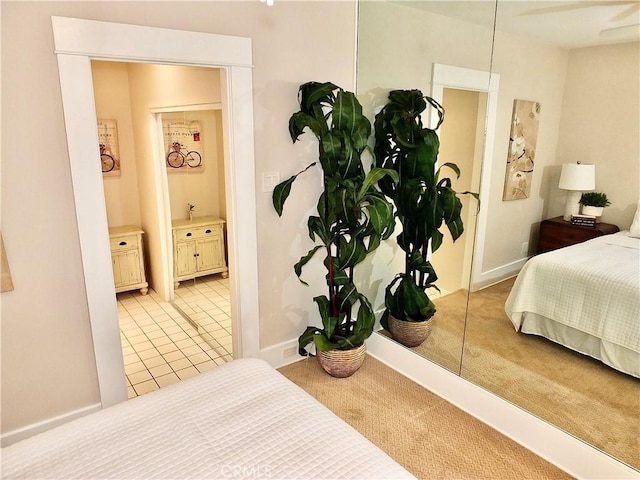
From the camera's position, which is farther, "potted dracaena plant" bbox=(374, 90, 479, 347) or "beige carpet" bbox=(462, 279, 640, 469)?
"potted dracaena plant" bbox=(374, 90, 479, 347)

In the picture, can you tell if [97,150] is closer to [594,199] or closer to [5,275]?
[5,275]

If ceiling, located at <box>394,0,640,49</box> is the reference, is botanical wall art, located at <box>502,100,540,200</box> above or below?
below

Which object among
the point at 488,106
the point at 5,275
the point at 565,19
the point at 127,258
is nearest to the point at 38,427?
the point at 5,275

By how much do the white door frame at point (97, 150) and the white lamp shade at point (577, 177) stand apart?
1613mm

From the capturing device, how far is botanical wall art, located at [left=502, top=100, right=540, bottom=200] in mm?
2033

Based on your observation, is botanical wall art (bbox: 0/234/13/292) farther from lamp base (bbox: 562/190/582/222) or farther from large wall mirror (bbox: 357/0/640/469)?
lamp base (bbox: 562/190/582/222)

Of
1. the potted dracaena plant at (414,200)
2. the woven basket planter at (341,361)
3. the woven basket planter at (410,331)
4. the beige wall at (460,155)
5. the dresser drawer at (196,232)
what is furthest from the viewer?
the dresser drawer at (196,232)

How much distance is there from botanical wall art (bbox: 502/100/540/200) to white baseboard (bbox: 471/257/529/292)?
0.34 metres

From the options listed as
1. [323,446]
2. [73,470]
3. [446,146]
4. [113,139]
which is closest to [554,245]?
[446,146]

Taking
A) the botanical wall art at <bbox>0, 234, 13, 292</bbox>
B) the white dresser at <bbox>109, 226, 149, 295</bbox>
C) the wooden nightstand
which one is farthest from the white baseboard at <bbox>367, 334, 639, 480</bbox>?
the white dresser at <bbox>109, 226, 149, 295</bbox>

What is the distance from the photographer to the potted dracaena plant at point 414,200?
250cm

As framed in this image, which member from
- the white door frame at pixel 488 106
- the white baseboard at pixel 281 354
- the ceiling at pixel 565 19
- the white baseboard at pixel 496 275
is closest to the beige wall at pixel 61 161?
the white baseboard at pixel 281 354

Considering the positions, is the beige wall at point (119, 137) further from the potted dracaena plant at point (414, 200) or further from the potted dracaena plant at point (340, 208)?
the potted dracaena plant at point (414, 200)

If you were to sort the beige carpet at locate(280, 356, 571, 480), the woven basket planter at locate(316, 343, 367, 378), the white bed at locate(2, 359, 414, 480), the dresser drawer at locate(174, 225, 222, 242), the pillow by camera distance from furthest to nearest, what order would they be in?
the dresser drawer at locate(174, 225, 222, 242) < the woven basket planter at locate(316, 343, 367, 378) < the beige carpet at locate(280, 356, 571, 480) < the pillow < the white bed at locate(2, 359, 414, 480)
